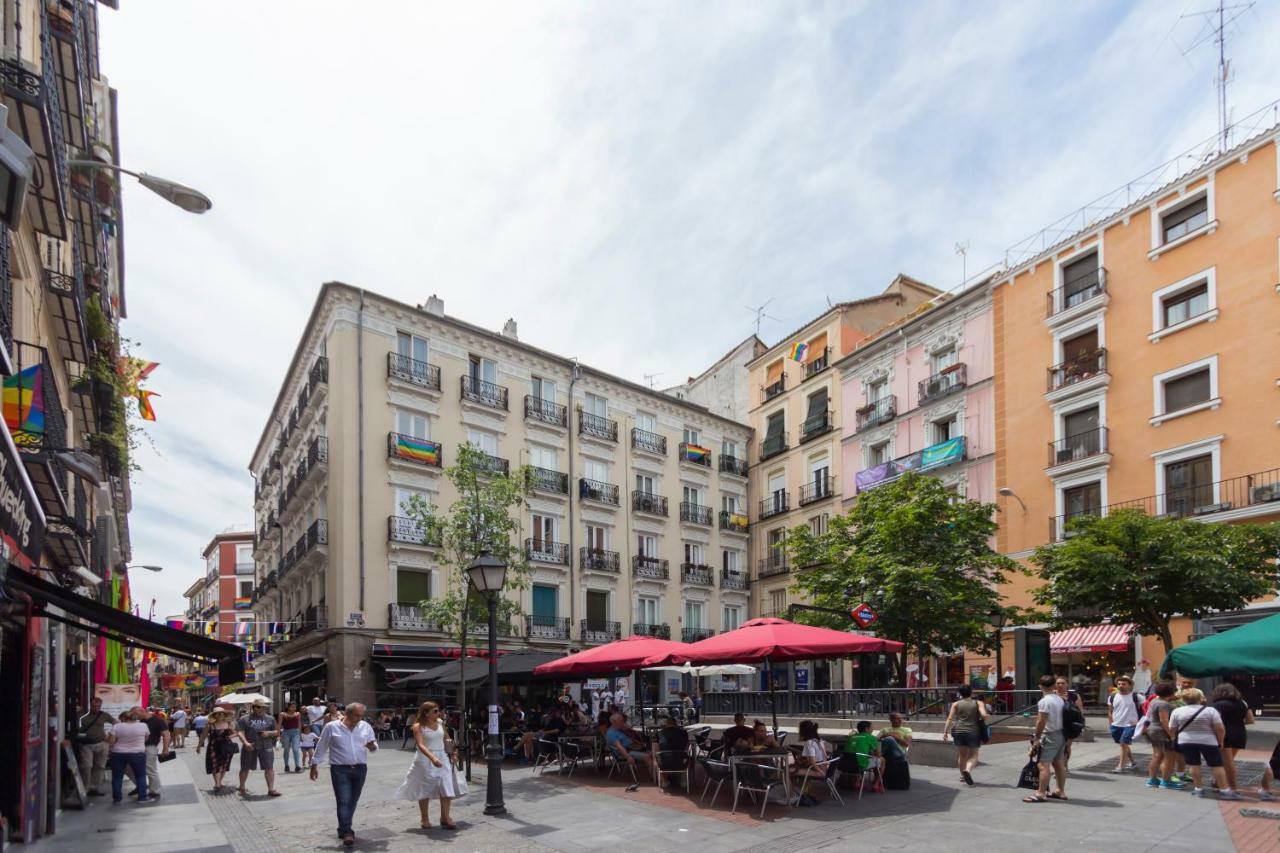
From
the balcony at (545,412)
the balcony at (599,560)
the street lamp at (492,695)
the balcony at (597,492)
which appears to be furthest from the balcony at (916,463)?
the street lamp at (492,695)

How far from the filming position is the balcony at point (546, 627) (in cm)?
3428

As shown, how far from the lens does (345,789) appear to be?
10.1 meters

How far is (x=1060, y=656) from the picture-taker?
90.1ft

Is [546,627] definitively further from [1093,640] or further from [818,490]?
[1093,640]

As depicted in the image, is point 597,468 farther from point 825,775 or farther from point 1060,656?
point 825,775

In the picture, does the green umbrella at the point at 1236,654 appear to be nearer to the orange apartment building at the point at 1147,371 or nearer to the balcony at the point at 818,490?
the orange apartment building at the point at 1147,371

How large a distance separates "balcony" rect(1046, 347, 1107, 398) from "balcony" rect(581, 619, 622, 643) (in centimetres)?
1875

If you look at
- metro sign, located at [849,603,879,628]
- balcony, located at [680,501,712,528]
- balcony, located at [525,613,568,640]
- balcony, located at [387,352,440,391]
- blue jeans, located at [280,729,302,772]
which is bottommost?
blue jeans, located at [280,729,302,772]

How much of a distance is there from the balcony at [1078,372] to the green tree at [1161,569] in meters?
9.29

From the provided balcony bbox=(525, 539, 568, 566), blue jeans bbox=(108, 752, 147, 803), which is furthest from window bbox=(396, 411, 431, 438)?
blue jeans bbox=(108, 752, 147, 803)

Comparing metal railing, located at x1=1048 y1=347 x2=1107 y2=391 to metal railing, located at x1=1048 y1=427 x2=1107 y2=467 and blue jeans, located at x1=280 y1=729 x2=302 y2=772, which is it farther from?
blue jeans, located at x1=280 y1=729 x2=302 y2=772

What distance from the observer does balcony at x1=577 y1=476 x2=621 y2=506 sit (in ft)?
122

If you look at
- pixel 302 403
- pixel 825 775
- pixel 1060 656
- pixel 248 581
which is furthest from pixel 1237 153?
pixel 248 581

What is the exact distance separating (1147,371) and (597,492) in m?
20.5
